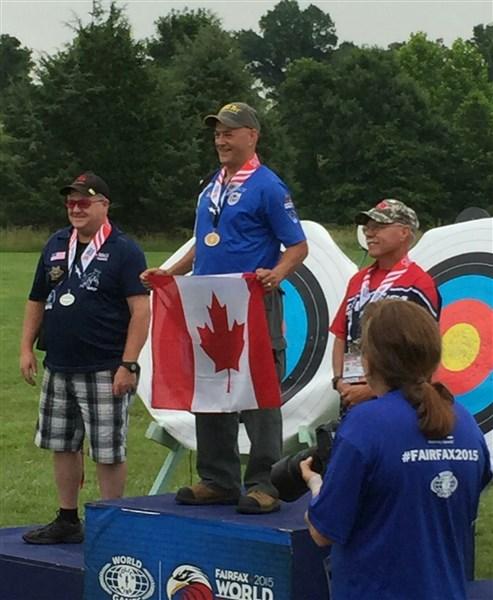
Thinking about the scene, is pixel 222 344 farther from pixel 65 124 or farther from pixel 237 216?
pixel 65 124

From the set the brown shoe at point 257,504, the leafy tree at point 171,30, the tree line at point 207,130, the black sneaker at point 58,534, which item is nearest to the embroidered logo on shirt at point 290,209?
the brown shoe at point 257,504

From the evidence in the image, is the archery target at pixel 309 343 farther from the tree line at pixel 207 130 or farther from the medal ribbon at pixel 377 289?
the tree line at pixel 207 130

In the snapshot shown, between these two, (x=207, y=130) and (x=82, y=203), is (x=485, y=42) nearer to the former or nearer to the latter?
(x=207, y=130)

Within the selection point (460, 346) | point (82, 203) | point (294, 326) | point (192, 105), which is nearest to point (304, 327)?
point (294, 326)

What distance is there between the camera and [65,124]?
44.0 meters

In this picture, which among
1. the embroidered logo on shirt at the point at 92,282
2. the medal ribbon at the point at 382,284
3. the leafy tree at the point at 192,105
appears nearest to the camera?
the medal ribbon at the point at 382,284

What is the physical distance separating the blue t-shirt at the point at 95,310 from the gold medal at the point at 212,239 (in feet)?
1.82

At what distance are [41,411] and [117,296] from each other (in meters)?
0.64

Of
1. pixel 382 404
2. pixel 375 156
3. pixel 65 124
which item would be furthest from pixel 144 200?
pixel 382 404

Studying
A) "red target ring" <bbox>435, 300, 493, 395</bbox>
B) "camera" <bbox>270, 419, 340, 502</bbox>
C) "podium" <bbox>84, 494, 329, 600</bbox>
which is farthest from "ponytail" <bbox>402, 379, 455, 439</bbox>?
"red target ring" <bbox>435, 300, 493, 395</bbox>

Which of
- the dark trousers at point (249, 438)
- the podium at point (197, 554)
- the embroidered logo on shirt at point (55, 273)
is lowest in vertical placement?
the podium at point (197, 554)

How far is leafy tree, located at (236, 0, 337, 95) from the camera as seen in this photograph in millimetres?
94000

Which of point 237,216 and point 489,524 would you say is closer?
point 237,216

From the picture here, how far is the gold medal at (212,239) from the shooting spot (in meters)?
5.06
